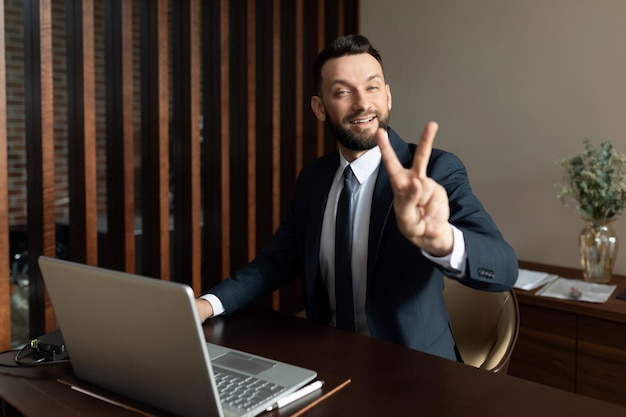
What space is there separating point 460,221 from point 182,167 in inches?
61.2

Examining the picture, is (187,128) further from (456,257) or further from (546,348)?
(546,348)

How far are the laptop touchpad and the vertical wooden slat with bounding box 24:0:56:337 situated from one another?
117 cm

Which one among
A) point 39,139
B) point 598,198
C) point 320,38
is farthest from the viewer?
point 320,38

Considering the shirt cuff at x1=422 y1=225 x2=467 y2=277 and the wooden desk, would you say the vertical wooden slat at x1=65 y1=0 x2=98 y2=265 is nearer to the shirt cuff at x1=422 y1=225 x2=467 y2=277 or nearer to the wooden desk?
Result: the shirt cuff at x1=422 y1=225 x2=467 y2=277

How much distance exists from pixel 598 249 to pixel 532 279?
0.99 feet

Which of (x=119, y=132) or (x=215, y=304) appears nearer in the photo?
(x=215, y=304)

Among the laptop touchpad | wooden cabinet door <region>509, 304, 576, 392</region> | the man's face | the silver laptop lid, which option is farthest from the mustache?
wooden cabinet door <region>509, 304, 576, 392</region>

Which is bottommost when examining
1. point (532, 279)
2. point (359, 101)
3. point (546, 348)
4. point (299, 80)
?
point (546, 348)

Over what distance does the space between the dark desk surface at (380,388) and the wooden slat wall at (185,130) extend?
1005mm

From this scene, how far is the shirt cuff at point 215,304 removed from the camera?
173cm

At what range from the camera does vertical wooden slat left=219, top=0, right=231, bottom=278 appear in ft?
9.36

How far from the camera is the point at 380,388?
124cm

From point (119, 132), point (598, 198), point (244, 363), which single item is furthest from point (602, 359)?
point (119, 132)

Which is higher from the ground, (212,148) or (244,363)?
(212,148)
